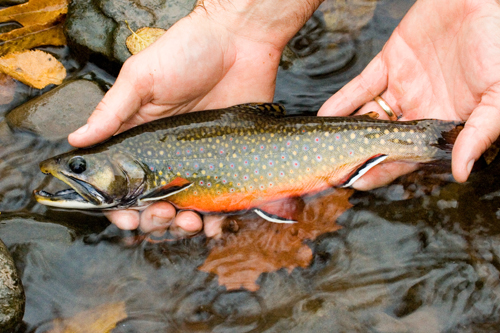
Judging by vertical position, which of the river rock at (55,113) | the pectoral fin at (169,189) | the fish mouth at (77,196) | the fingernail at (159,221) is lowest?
the fingernail at (159,221)

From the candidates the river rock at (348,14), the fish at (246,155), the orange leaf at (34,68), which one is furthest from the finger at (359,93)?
the orange leaf at (34,68)

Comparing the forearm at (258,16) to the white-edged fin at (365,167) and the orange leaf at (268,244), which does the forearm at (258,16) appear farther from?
the orange leaf at (268,244)

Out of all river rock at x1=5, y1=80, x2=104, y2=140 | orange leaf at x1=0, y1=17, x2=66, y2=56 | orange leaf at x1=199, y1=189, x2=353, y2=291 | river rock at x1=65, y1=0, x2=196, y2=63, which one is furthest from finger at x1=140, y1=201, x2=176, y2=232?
orange leaf at x1=0, y1=17, x2=66, y2=56

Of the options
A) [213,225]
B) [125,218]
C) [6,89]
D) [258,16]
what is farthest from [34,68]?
[213,225]

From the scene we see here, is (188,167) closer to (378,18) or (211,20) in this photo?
(211,20)

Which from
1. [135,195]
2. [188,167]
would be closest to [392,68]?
[188,167]

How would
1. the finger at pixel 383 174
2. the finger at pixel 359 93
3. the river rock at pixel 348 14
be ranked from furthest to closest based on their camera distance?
the river rock at pixel 348 14 → the finger at pixel 359 93 → the finger at pixel 383 174
